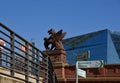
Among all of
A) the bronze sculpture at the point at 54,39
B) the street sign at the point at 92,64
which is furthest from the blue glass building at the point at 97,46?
the street sign at the point at 92,64

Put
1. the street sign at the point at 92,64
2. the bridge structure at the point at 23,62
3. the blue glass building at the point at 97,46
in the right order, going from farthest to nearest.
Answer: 1. the blue glass building at the point at 97,46
2. the street sign at the point at 92,64
3. the bridge structure at the point at 23,62

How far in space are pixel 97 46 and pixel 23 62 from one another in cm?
4830

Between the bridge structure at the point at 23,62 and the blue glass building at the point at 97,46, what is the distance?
3696 centimetres

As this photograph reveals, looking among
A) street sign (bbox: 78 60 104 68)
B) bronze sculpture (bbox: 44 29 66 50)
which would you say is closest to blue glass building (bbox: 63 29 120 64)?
bronze sculpture (bbox: 44 29 66 50)

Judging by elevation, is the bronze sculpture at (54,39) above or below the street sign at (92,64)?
above

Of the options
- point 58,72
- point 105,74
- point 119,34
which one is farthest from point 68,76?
point 119,34

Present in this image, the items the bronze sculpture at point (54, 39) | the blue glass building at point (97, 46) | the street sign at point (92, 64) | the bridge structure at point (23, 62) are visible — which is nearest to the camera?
the bridge structure at point (23, 62)

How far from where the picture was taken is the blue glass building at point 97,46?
55516 millimetres

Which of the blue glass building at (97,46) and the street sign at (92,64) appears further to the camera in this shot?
the blue glass building at (97,46)

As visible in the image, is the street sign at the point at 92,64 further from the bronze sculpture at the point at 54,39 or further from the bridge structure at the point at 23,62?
the bronze sculpture at the point at 54,39

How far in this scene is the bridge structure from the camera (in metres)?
9.74

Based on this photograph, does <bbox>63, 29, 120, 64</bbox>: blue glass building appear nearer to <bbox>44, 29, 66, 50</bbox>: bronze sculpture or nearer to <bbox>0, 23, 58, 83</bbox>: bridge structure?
<bbox>44, 29, 66, 50</bbox>: bronze sculpture

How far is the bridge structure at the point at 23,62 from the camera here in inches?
384

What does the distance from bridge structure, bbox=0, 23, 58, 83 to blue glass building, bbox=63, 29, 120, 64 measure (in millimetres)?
36963
